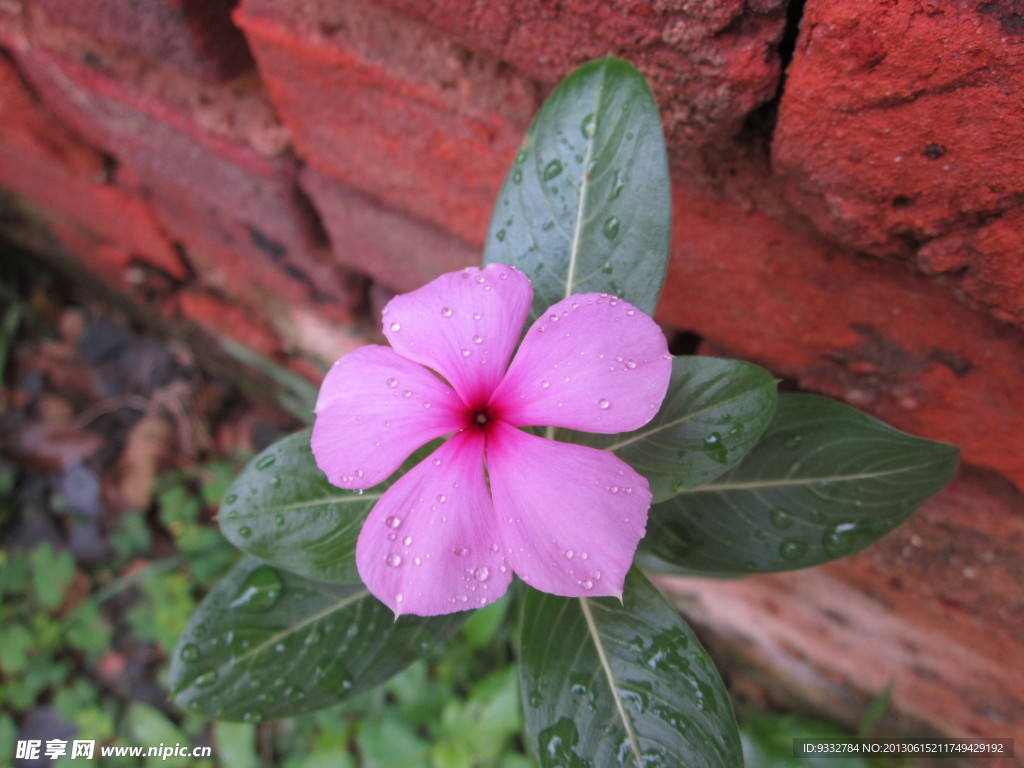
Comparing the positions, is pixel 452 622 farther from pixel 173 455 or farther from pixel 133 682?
pixel 173 455

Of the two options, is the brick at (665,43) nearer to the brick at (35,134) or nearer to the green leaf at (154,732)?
the brick at (35,134)

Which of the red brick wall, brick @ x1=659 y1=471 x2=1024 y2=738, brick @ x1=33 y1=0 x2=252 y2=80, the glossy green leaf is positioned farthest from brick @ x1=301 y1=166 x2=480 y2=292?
brick @ x1=659 y1=471 x2=1024 y2=738

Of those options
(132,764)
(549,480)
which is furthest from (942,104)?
(132,764)

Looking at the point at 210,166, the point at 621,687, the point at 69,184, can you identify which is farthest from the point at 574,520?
the point at 69,184

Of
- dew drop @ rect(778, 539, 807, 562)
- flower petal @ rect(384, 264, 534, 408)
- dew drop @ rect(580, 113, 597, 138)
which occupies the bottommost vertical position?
dew drop @ rect(778, 539, 807, 562)

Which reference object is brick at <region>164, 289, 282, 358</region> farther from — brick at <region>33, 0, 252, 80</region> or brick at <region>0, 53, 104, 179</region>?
brick at <region>33, 0, 252, 80</region>

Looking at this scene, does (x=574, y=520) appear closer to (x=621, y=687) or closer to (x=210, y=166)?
(x=621, y=687)

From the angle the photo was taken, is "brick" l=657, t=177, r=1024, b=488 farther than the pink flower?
Yes
